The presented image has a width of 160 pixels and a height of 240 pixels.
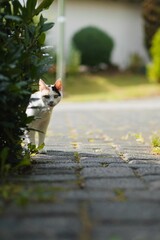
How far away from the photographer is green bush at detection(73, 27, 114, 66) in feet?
75.6

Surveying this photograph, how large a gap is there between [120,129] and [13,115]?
14.3ft

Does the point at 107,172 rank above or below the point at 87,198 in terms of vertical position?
below

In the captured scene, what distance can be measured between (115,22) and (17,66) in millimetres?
22397

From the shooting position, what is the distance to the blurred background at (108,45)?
20156mm

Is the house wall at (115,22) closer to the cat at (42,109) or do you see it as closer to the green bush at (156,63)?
the green bush at (156,63)

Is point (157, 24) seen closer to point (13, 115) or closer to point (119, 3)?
point (119, 3)

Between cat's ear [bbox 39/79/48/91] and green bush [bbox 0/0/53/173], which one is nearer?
green bush [bbox 0/0/53/173]

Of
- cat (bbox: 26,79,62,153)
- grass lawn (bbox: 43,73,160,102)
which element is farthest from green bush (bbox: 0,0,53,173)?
grass lawn (bbox: 43,73,160,102)

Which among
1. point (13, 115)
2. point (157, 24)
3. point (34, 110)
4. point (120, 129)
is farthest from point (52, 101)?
point (157, 24)

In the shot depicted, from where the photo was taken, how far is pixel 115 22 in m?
25.3

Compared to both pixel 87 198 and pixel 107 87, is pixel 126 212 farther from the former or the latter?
pixel 107 87

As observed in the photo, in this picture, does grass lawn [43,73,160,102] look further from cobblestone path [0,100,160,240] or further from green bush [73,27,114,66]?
cobblestone path [0,100,160,240]

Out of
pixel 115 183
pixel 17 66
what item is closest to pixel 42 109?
pixel 17 66

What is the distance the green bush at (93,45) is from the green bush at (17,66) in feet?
62.7
